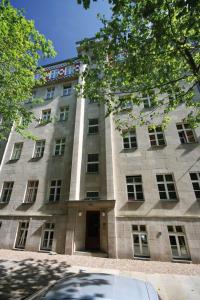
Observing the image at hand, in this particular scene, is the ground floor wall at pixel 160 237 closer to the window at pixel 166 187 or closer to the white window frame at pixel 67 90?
the window at pixel 166 187

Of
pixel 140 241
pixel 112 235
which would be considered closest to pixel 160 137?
pixel 140 241

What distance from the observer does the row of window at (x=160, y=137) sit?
12594mm

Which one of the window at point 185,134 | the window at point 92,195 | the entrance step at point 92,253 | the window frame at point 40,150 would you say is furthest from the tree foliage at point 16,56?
the window at point 185,134

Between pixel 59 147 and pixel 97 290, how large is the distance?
1364 cm

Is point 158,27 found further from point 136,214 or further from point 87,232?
point 87,232

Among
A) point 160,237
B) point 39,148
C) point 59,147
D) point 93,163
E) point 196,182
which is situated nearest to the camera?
point 160,237

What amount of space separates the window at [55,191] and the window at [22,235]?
257 cm

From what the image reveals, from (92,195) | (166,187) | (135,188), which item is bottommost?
(92,195)

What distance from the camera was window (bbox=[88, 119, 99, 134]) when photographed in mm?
15125

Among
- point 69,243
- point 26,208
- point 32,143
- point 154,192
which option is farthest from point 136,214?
point 32,143

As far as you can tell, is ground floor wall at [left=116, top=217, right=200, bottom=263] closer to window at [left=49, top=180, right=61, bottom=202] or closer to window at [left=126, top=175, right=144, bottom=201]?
window at [left=126, top=175, right=144, bottom=201]

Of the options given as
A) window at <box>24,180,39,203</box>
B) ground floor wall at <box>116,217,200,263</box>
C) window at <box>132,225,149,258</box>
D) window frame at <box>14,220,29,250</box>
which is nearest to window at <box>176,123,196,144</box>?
ground floor wall at <box>116,217,200,263</box>

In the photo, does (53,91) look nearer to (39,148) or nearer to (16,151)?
(39,148)

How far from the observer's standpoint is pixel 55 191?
13438 millimetres
